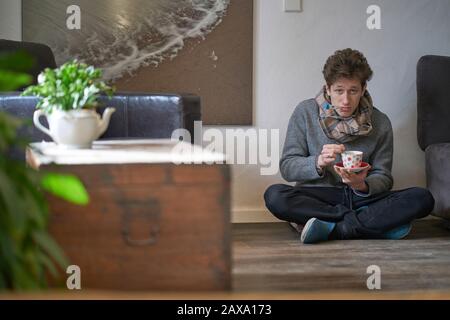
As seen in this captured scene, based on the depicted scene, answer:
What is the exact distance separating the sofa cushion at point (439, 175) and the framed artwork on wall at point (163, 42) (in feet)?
3.11

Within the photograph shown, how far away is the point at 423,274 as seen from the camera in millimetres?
2914

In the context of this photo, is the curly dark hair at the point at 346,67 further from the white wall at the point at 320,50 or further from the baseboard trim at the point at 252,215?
the baseboard trim at the point at 252,215

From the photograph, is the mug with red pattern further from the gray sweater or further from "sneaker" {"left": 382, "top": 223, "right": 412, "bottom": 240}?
"sneaker" {"left": 382, "top": 223, "right": 412, "bottom": 240}

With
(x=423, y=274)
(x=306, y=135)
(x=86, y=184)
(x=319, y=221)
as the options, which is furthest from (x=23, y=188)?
(x=306, y=135)

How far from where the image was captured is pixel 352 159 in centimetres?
343

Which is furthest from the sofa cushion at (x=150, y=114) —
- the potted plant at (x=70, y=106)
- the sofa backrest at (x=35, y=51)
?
the potted plant at (x=70, y=106)

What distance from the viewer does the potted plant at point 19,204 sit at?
891 mm

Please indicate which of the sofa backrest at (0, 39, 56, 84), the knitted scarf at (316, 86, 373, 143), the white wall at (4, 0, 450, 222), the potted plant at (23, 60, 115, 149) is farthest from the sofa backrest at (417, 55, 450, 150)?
the potted plant at (23, 60, 115, 149)

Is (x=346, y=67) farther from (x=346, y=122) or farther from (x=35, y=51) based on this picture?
(x=35, y=51)

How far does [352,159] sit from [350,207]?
0.36 metres

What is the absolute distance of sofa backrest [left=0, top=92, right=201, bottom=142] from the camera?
117 inches

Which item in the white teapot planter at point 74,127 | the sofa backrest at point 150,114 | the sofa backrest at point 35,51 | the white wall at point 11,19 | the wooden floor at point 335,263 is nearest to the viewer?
the white teapot planter at point 74,127

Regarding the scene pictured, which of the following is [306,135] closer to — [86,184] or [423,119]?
[423,119]

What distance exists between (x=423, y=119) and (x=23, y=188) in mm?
3379
